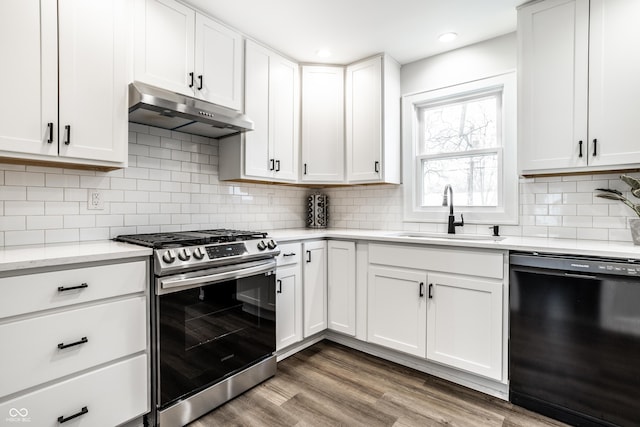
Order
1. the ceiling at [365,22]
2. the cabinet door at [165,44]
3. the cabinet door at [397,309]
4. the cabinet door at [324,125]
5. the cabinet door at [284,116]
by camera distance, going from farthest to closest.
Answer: the cabinet door at [324,125], the cabinet door at [284,116], the cabinet door at [397,309], the ceiling at [365,22], the cabinet door at [165,44]

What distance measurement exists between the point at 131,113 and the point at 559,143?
272 cm

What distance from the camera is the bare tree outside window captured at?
2717mm

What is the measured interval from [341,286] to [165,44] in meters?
2.21

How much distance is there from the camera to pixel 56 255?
4.83ft

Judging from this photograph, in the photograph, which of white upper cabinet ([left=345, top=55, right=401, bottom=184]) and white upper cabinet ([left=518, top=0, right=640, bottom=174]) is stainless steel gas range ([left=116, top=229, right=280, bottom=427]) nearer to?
white upper cabinet ([left=345, top=55, right=401, bottom=184])

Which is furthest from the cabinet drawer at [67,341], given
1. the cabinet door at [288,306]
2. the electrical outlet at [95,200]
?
the cabinet door at [288,306]

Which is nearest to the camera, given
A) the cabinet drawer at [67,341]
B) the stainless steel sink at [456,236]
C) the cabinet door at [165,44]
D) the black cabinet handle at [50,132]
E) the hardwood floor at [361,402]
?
the cabinet drawer at [67,341]

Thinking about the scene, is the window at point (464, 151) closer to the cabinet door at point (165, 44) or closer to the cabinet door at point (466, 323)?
the cabinet door at point (466, 323)

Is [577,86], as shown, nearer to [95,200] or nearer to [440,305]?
[440,305]

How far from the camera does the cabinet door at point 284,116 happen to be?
2.85 m

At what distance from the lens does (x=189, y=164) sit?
8.46ft

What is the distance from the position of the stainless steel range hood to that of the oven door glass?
1068mm

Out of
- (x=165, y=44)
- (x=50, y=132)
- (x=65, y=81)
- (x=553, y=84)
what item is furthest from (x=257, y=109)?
(x=553, y=84)

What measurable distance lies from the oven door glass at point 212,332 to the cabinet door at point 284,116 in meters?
1.09
